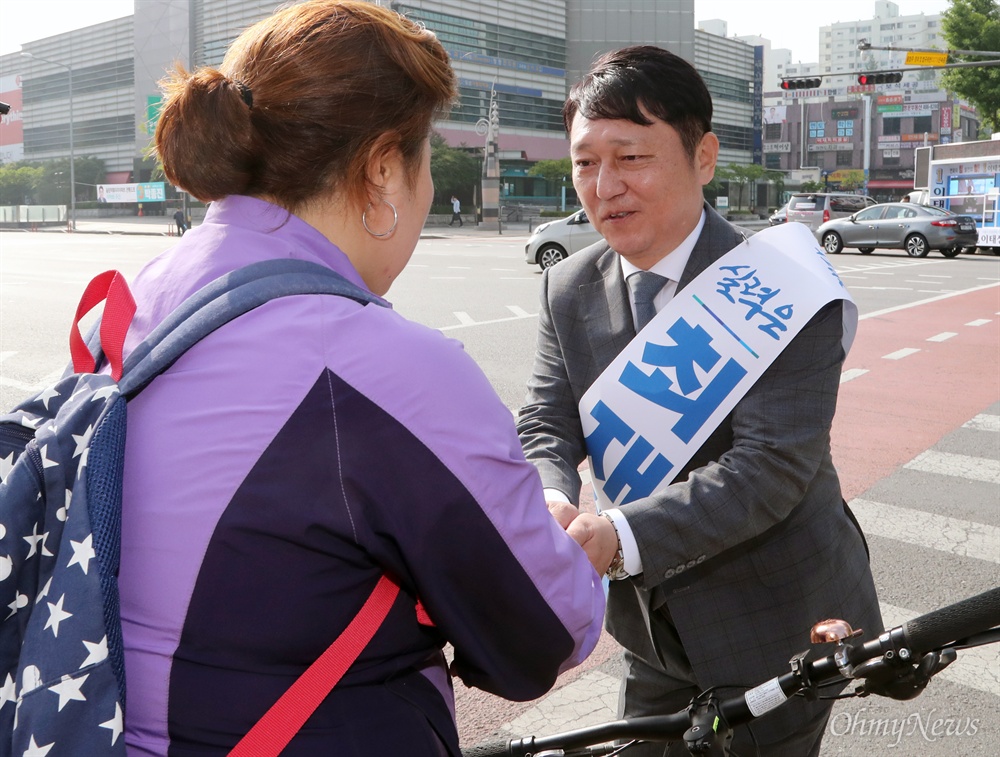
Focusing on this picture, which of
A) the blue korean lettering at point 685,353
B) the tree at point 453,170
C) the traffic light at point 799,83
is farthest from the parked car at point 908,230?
the tree at point 453,170

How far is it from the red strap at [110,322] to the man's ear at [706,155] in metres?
1.25

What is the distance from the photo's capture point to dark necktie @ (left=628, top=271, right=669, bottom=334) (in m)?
2.06

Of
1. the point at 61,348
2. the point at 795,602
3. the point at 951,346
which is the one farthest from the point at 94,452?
the point at 951,346

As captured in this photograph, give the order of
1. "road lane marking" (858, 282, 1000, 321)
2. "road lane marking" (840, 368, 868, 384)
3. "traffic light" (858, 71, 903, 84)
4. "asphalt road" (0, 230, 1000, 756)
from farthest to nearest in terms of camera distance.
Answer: "traffic light" (858, 71, 903, 84)
"road lane marking" (858, 282, 1000, 321)
"road lane marking" (840, 368, 868, 384)
"asphalt road" (0, 230, 1000, 756)

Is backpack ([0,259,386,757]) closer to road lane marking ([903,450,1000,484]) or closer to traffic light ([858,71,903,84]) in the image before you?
road lane marking ([903,450,1000,484])

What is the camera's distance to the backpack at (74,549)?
102 cm

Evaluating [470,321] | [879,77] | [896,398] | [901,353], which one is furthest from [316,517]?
[879,77]

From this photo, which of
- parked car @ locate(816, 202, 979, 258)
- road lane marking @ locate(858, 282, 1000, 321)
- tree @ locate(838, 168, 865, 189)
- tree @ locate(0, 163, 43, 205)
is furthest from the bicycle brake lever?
tree @ locate(838, 168, 865, 189)

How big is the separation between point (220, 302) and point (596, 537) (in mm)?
811

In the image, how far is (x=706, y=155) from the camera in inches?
83.3

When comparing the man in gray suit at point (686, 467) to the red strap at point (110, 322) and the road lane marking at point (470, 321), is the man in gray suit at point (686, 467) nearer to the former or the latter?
the red strap at point (110, 322)

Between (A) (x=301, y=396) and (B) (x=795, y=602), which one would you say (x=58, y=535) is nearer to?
(A) (x=301, y=396)

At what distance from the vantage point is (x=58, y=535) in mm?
1051

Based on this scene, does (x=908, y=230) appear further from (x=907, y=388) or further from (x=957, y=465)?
(x=957, y=465)
